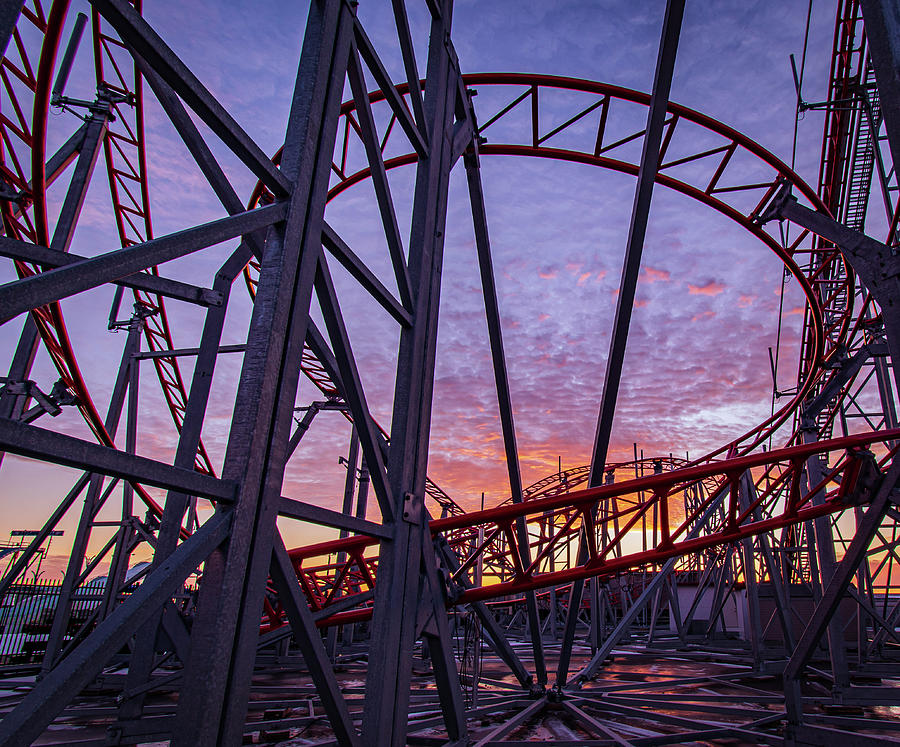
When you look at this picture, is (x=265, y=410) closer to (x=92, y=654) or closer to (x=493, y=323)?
(x=92, y=654)

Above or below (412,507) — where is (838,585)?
below

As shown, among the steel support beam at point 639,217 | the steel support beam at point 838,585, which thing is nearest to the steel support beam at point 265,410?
the steel support beam at point 639,217

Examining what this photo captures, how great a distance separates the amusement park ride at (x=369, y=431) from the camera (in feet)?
8.31

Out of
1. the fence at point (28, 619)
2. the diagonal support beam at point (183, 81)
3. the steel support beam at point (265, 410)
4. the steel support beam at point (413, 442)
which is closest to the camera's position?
the diagonal support beam at point (183, 81)

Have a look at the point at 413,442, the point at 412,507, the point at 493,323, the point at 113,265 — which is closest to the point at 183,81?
the point at 113,265

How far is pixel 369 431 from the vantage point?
12.2 ft

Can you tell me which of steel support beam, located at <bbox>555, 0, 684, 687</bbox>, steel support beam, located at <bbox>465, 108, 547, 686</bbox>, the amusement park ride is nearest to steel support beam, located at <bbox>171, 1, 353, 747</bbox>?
the amusement park ride

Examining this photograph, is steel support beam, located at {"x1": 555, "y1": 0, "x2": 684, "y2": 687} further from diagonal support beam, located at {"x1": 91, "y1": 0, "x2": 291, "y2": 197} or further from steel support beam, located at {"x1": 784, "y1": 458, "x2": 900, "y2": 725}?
diagonal support beam, located at {"x1": 91, "y1": 0, "x2": 291, "y2": 197}

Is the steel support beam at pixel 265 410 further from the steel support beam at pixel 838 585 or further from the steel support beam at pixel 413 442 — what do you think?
the steel support beam at pixel 838 585

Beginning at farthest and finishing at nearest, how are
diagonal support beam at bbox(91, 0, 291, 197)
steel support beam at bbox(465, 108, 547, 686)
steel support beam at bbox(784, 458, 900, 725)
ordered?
steel support beam at bbox(465, 108, 547, 686)
steel support beam at bbox(784, 458, 900, 725)
diagonal support beam at bbox(91, 0, 291, 197)

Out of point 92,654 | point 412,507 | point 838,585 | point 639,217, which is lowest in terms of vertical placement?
point 92,654

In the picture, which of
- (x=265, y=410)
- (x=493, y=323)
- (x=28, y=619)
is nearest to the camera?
(x=265, y=410)

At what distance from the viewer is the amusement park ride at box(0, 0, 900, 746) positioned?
8.31 ft

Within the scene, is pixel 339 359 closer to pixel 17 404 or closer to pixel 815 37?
pixel 17 404
